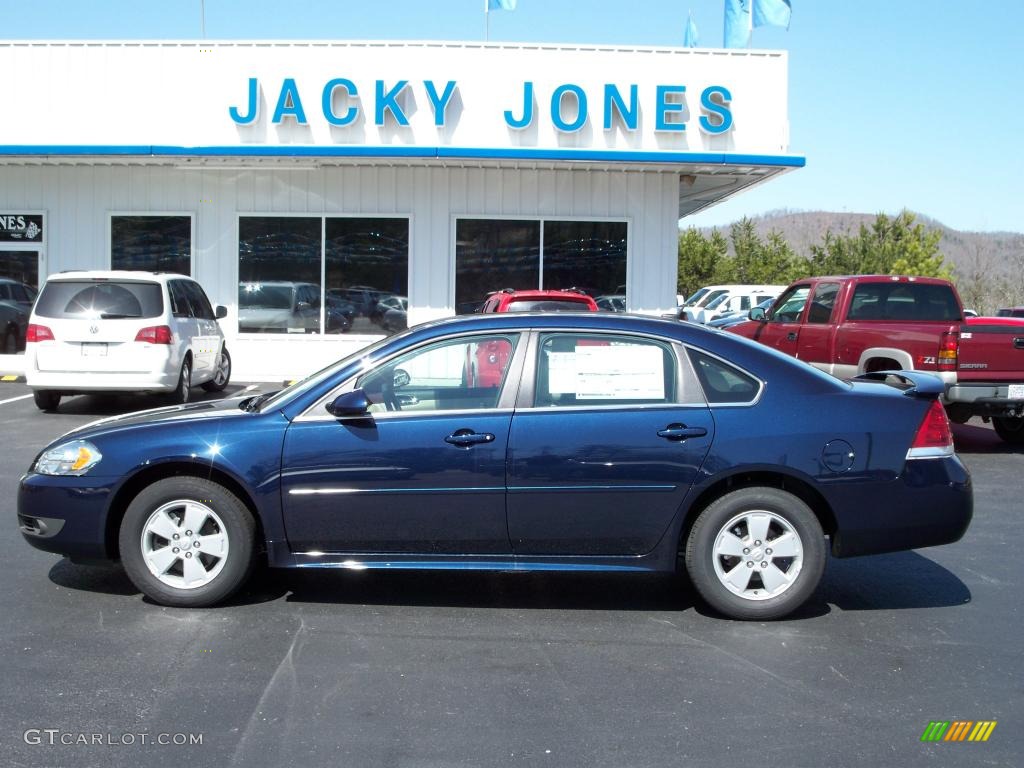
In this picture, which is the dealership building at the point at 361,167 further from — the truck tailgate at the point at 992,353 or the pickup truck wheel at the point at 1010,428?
the truck tailgate at the point at 992,353

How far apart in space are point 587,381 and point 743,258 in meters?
44.4

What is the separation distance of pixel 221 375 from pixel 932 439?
12.2 meters

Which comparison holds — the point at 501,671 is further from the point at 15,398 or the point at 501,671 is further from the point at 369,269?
the point at 369,269

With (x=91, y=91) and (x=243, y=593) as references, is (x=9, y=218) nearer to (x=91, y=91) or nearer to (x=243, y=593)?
(x=91, y=91)

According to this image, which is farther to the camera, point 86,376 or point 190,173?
point 190,173

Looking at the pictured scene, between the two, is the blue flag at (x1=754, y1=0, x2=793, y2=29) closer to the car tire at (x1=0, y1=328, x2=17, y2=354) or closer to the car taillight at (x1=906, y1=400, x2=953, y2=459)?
the car tire at (x1=0, y1=328, x2=17, y2=354)

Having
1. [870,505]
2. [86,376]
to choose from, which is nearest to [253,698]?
[870,505]

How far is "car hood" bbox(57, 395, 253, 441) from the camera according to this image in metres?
5.76

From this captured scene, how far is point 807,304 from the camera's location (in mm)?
12961

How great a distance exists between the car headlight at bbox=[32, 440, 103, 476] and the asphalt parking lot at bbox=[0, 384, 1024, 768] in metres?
0.73

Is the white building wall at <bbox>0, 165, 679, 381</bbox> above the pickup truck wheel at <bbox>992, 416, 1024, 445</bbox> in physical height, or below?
above

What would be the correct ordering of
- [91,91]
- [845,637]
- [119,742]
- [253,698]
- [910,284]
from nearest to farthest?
[119,742] → [253,698] → [845,637] → [910,284] → [91,91]

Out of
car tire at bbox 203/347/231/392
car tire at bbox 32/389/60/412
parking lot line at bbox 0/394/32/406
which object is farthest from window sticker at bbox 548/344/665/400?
parking lot line at bbox 0/394/32/406

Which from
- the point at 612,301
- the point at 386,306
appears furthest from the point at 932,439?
the point at 386,306
